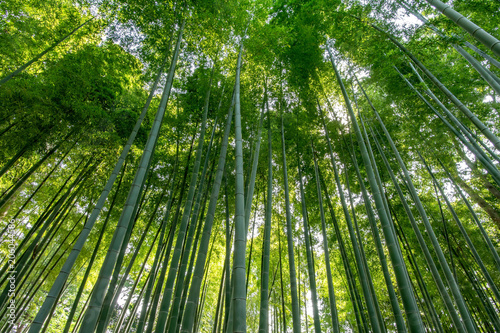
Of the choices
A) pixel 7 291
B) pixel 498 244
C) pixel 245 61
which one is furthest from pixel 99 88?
pixel 498 244

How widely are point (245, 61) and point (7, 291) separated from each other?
490 centimetres

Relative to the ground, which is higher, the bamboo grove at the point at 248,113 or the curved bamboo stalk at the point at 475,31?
the bamboo grove at the point at 248,113

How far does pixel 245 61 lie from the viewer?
434 cm

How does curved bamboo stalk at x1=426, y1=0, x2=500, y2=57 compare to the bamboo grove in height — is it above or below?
below

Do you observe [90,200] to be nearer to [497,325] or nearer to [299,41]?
[299,41]

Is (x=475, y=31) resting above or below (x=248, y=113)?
below

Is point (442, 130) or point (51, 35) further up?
point (51, 35)

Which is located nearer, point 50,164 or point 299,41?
point 299,41

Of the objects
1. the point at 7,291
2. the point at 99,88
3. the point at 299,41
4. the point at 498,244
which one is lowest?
the point at 7,291

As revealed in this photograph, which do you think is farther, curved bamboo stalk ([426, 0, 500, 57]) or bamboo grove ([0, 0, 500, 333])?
bamboo grove ([0, 0, 500, 333])

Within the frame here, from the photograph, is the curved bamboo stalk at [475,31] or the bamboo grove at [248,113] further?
the bamboo grove at [248,113]

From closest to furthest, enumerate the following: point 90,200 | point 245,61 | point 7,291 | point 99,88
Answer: point 7,291
point 245,61
point 99,88
point 90,200

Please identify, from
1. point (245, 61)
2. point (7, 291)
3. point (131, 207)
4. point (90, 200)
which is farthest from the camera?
point (90, 200)

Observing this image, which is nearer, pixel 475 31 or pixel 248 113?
pixel 475 31
